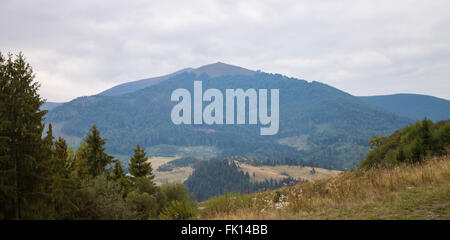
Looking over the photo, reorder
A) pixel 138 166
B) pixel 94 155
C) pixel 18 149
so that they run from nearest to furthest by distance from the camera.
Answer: pixel 18 149
pixel 94 155
pixel 138 166


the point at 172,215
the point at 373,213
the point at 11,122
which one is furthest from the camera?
the point at 11,122

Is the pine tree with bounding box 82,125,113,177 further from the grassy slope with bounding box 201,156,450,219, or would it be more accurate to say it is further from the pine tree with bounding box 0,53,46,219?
the grassy slope with bounding box 201,156,450,219

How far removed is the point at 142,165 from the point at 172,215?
46.0m

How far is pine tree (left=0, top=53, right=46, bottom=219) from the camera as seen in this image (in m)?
27.2

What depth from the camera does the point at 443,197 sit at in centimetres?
893

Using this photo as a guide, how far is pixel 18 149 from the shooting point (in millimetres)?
28484

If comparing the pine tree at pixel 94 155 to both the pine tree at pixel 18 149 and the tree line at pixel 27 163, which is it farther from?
the pine tree at pixel 18 149

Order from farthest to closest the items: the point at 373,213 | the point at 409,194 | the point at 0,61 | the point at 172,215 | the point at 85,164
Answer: the point at 85,164 < the point at 0,61 < the point at 172,215 < the point at 409,194 < the point at 373,213

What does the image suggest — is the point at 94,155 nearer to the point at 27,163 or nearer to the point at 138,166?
the point at 138,166

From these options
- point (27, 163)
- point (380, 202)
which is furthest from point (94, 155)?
point (380, 202)

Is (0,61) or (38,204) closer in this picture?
(38,204)

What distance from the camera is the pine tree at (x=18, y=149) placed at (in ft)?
89.1
